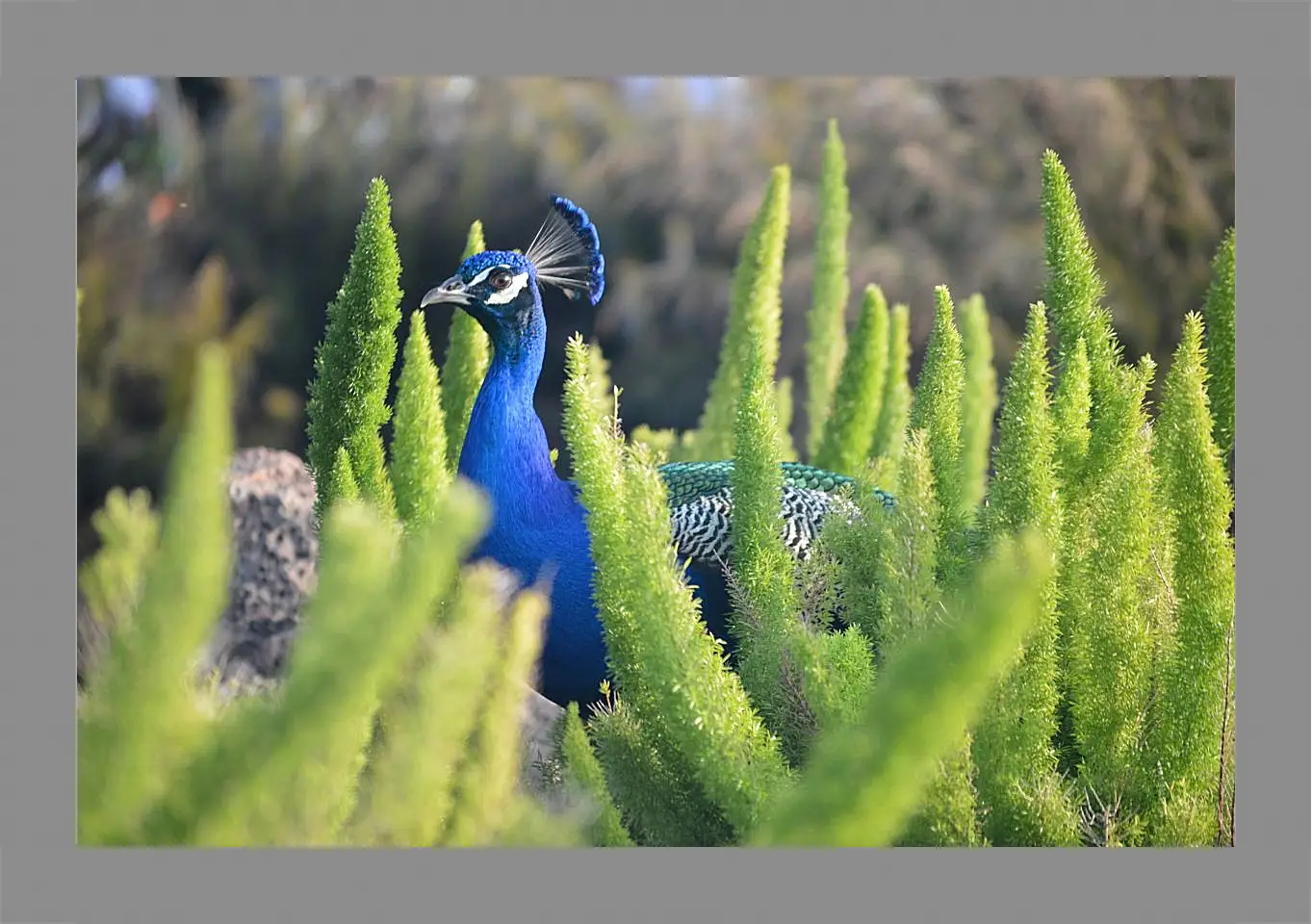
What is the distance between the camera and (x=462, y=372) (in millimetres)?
2984

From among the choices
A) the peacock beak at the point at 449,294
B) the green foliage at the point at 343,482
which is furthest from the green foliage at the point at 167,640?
the peacock beak at the point at 449,294

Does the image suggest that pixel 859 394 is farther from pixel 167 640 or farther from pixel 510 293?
pixel 167 640

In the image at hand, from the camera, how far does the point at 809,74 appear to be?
259 cm

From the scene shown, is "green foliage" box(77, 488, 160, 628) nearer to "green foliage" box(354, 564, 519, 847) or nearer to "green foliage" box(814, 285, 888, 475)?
"green foliage" box(354, 564, 519, 847)

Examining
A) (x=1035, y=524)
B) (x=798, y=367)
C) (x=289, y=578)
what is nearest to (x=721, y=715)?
(x=1035, y=524)

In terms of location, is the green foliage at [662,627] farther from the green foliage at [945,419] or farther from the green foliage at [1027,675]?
the green foliage at [945,419]

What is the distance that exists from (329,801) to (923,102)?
2.88 metres

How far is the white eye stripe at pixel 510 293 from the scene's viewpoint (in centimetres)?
270

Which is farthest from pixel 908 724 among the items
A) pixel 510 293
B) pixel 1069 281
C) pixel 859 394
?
pixel 859 394

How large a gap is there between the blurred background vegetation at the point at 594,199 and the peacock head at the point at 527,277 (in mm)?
A: 250

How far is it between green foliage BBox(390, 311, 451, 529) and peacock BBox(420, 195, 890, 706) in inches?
5.1

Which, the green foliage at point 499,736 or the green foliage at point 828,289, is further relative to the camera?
the green foliage at point 828,289

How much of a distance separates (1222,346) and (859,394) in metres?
0.86

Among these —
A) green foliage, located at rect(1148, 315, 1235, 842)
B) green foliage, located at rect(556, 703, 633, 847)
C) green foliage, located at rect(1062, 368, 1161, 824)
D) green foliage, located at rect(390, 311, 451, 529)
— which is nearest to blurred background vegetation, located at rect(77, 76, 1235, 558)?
green foliage, located at rect(390, 311, 451, 529)
